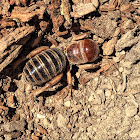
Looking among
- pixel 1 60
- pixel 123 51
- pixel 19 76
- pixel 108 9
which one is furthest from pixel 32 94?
pixel 108 9

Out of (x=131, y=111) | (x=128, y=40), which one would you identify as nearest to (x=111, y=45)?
(x=128, y=40)

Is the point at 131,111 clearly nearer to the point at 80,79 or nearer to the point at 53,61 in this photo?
→ the point at 80,79

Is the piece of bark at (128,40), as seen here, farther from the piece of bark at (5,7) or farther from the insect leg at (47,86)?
the piece of bark at (5,7)

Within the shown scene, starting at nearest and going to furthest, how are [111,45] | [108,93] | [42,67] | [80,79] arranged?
1. [42,67]
2. [108,93]
3. [111,45]
4. [80,79]

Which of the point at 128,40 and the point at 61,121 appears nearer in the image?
the point at 128,40

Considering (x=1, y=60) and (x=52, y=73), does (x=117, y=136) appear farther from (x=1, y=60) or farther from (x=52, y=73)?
(x=1, y=60)

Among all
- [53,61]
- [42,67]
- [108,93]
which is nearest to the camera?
[42,67]
